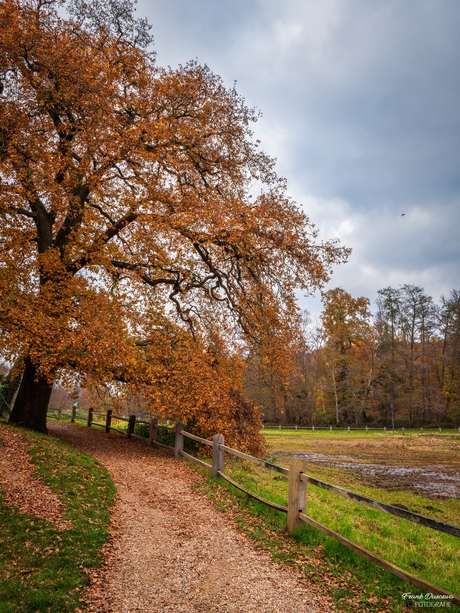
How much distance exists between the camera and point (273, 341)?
47.4 feet

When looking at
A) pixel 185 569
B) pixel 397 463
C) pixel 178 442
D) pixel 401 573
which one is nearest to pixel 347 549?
pixel 401 573

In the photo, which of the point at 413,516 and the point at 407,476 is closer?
the point at 413,516

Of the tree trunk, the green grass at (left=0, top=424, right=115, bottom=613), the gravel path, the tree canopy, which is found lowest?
the gravel path

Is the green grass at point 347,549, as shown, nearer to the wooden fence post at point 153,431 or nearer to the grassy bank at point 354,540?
the grassy bank at point 354,540

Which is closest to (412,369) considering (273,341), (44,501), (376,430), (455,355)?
(455,355)

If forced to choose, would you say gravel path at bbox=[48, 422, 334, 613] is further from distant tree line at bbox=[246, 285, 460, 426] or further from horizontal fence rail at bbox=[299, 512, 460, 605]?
distant tree line at bbox=[246, 285, 460, 426]

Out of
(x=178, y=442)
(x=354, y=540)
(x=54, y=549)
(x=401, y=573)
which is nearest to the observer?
(x=401, y=573)

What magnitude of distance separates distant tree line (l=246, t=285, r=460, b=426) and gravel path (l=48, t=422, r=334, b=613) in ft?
129

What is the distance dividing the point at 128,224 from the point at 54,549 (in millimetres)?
11966

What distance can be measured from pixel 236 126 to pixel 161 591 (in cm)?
1551

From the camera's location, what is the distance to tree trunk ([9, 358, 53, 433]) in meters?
13.9

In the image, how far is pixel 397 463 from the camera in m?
20.9

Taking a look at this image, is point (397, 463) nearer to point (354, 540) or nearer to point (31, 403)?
point (354, 540)

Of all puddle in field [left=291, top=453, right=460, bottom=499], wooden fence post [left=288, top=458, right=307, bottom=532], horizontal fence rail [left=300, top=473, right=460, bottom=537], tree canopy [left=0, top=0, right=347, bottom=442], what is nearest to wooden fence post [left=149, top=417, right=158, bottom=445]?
tree canopy [left=0, top=0, right=347, bottom=442]
